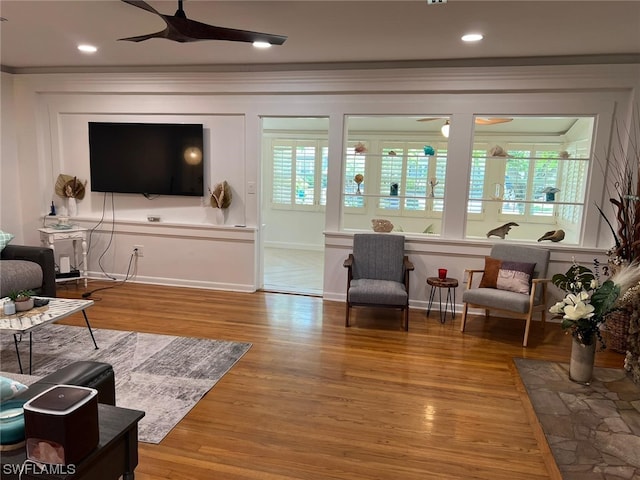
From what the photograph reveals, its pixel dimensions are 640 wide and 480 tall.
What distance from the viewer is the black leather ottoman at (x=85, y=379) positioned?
1.68 metres

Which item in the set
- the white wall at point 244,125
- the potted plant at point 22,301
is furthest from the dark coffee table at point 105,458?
the white wall at point 244,125

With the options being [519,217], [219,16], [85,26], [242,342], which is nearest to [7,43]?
[85,26]

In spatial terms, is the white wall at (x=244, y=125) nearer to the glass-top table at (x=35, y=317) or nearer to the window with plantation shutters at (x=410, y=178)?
the window with plantation shutters at (x=410, y=178)

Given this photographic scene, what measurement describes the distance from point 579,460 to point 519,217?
4.46m

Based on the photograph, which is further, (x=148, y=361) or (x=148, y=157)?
(x=148, y=157)

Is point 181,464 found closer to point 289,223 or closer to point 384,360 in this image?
point 384,360

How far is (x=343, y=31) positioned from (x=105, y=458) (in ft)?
10.5

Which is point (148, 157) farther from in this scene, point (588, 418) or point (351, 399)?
point (588, 418)

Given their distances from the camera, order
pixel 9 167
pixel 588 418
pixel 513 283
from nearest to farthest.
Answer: pixel 588 418
pixel 513 283
pixel 9 167

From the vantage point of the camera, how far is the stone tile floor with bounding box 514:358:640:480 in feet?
6.86

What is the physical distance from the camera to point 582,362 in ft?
9.35

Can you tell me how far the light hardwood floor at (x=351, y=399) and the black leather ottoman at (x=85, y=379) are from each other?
1.52 ft

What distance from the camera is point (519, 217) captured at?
605 centimetres

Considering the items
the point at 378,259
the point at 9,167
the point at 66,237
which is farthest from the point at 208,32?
the point at 9,167
